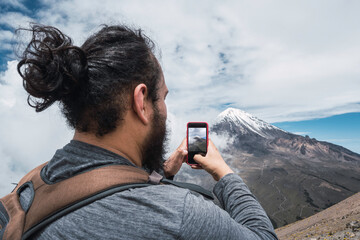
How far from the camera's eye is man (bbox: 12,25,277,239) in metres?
1.52

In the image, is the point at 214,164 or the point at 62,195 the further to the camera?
the point at 214,164

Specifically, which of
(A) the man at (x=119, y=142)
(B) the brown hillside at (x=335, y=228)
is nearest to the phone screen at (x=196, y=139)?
(A) the man at (x=119, y=142)

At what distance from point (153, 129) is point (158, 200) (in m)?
0.78

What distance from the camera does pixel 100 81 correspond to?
2.01m

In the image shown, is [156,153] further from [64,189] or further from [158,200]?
[64,189]

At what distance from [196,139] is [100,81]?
5.50ft

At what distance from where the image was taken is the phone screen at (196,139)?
3.09 m

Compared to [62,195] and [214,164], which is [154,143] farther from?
[62,195]

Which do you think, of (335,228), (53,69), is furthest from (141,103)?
(335,228)

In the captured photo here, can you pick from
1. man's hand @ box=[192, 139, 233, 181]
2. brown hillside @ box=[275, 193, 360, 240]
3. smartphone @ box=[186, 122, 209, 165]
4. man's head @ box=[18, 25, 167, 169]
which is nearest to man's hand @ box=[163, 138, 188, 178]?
smartphone @ box=[186, 122, 209, 165]

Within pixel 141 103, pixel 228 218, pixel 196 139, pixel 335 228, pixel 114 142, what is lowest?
pixel 335 228

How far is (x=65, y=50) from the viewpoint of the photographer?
2084 millimetres

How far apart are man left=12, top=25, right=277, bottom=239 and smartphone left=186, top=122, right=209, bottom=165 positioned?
54 centimetres

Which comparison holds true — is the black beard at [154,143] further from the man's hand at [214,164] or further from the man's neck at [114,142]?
the man's hand at [214,164]
